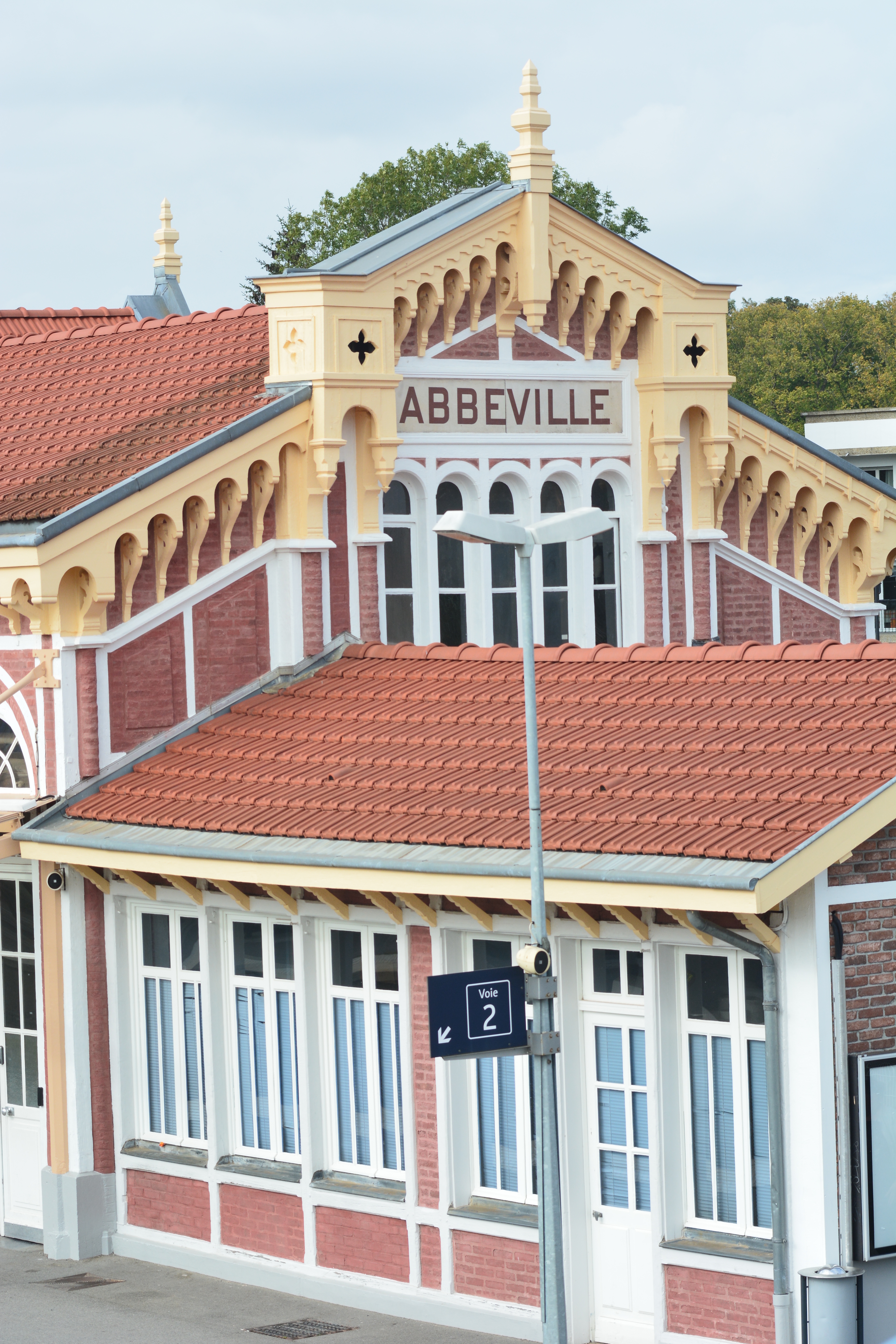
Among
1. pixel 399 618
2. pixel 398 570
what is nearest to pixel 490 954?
pixel 399 618

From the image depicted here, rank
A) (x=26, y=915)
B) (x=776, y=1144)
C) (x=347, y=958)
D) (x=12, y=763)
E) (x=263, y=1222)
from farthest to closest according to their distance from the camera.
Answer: (x=26, y=915), (x=12, y=763), (x=263, y=1222), (x=347, y=958), (x=776, y=1144)

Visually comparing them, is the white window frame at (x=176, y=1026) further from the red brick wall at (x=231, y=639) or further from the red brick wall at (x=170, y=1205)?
the red brick wall at (x=231, y=639)

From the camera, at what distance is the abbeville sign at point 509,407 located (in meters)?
20.0

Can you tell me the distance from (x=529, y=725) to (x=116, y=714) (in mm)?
6006

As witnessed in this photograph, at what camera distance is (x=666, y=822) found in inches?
546

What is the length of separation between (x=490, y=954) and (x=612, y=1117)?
1.36 metres

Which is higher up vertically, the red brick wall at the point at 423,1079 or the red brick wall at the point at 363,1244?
the red brick wall at the point at 423,1079

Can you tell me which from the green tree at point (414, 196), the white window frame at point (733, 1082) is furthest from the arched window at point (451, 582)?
the green tree at point (414, 196)

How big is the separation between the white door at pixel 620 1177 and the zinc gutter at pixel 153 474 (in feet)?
17.7

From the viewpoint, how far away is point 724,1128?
1415cm

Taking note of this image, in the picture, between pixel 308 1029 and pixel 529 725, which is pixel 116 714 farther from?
pixel 529 725

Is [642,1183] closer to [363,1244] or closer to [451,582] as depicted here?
[363,1244]

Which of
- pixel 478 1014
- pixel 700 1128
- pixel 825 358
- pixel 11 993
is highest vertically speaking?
pixel 825 358

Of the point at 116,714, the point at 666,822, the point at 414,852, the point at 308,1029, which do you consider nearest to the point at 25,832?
the point at 116,714
